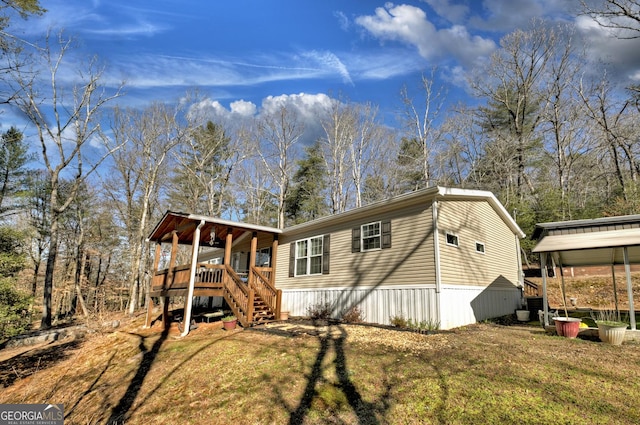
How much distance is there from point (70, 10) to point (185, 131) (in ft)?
35.7

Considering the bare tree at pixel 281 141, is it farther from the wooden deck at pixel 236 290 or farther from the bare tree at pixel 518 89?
the bare tree at pixel 518 89

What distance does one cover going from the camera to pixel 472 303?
404 inches

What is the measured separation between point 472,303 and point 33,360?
48.0ft

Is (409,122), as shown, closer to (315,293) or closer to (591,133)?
(591,133)

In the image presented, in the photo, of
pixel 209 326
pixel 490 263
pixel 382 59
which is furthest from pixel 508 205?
pixel 209 326

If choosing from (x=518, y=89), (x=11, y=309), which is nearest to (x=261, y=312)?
(x=11, y=309)

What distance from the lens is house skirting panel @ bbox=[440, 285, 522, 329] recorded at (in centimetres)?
887

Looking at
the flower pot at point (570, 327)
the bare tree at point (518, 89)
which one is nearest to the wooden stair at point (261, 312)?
the flower pot at point (570, 327)

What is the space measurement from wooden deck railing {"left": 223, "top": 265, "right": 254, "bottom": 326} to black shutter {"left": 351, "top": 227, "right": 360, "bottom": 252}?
364 cm

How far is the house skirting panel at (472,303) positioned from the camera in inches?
349

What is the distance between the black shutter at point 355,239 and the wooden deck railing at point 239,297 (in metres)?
3.64

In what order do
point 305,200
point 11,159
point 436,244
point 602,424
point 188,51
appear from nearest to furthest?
1. point 602,424
2. point 436,244
3. point 188,51
4. point 11,159
5. point 305,200

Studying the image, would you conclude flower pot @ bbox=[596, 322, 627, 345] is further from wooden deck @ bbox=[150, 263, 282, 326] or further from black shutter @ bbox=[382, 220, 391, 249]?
wooden deck @ bbox=[150, 263, 282, 326]

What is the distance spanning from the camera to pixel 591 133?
21016 millimetres
